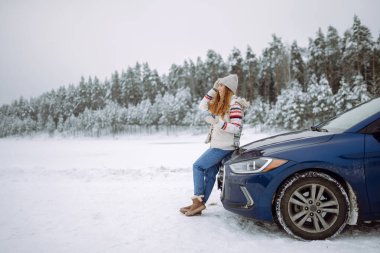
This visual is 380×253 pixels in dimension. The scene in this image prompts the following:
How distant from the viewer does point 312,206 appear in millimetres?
3270

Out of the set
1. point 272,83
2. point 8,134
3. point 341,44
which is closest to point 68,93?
point 8,134

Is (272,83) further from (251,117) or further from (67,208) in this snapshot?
(67,208)

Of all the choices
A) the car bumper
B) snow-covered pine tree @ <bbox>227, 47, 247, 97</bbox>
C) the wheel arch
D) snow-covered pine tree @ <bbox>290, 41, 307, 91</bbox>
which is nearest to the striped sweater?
the car bumper

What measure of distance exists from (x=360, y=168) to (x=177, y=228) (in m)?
2.18

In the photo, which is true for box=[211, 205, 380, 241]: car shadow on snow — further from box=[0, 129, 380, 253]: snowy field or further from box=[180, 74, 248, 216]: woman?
box=[180, 74, 248, 216]: woman

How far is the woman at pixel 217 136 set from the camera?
4316 mm

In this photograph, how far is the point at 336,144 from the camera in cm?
332

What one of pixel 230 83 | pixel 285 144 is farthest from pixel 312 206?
pixel 230 83

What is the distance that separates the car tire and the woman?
1211 millimetres

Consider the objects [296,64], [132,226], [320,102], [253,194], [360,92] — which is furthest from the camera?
[296,64]

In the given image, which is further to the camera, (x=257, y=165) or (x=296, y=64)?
(x=296, y=64)

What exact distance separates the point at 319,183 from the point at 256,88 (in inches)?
A: 2638

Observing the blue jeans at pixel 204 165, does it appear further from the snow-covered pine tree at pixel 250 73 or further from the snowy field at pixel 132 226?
the snow-covered pine tree at pixel 250 73

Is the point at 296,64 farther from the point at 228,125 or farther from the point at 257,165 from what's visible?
the point at 257,165
